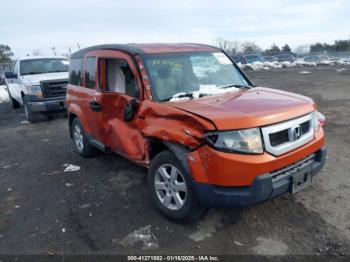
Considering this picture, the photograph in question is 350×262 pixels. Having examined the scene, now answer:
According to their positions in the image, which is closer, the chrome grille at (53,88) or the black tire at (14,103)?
the chrome grille at (53,88)

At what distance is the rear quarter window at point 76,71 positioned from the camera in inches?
222

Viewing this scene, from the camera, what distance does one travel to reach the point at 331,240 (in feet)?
10.3

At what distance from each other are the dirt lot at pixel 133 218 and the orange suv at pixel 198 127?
1.20 ft

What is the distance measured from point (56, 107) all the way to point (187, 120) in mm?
7386

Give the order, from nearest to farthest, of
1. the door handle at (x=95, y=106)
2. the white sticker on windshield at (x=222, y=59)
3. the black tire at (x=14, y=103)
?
the white sticker on windshield at (x=222, y=59), the door handle at (x=95, y=106), the black tire at (x=14, y=103)

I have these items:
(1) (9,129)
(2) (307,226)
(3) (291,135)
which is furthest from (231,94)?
(1) (9,129)

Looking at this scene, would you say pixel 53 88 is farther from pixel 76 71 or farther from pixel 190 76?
pixel 190 76

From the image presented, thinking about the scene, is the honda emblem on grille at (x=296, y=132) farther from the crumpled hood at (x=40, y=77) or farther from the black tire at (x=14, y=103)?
the black tire at (x=14, y=103)

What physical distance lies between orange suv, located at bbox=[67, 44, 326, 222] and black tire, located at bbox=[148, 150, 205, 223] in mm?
11

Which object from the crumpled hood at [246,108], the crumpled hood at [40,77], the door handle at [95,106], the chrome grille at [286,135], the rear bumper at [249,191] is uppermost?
the crumpled hood at [40,77]

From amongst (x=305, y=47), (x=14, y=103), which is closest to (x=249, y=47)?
(x=305, y=47)

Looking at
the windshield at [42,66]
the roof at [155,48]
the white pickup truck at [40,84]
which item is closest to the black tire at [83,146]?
the roof at [155,48]

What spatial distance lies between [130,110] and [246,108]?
4.90 ft

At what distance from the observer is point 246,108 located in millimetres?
3158
